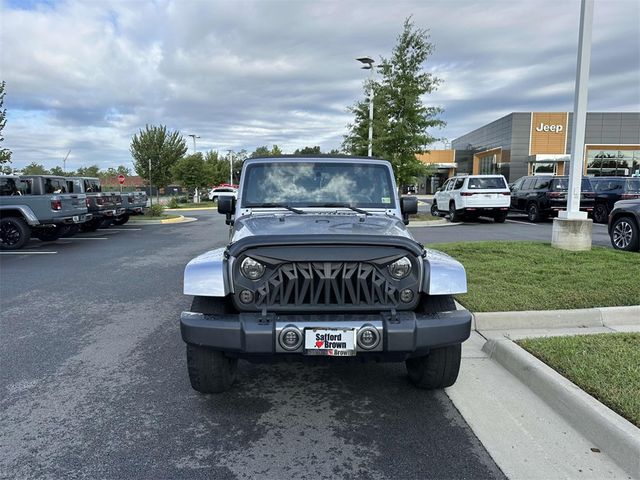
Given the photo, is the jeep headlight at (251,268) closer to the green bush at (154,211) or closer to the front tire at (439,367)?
the front tire at (439,367)

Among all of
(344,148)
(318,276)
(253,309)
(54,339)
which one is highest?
(344,148)

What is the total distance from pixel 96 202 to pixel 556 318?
1442 cm

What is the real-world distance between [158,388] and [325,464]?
167 centimetres

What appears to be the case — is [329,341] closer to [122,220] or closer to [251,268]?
[251,268]

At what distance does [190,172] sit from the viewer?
4131 centimetres

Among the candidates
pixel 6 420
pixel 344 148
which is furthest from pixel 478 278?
pixel 344 148

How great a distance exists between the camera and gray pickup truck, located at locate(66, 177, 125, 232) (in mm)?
15258

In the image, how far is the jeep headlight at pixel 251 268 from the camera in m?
3.13

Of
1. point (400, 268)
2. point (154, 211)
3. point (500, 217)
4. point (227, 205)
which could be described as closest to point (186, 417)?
point (400, 268)

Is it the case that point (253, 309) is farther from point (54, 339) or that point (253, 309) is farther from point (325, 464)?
point (54, 339)

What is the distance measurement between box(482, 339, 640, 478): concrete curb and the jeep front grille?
1.41 metres

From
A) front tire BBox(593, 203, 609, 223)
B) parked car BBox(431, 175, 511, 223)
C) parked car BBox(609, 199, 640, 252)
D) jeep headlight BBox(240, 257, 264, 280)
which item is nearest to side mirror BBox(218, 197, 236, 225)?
jeep headlight BBox(240, 257, 264, 280)

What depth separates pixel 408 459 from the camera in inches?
111

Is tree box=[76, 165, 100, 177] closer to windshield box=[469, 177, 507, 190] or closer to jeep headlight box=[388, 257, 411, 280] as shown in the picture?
windshield box=[469, 177, 507, 190]
